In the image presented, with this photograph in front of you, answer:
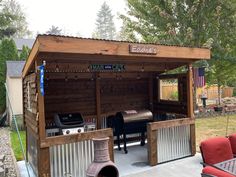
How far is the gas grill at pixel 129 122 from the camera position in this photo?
6.11m

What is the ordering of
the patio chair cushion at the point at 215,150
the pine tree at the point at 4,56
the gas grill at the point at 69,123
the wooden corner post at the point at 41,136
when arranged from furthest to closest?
the pine tree at the point at 4,56, the gas grill at the point at 69,123, the wooden corner post at the point at 41,136, the patio chair cushion at the point at 215,150

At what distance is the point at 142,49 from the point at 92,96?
241 centimetres

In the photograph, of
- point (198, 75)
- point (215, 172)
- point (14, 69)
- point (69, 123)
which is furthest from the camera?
point (14, 69)

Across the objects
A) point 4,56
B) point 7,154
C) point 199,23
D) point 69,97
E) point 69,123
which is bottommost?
point 7,154

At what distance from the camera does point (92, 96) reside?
6527mm

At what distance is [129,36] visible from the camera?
13.0 m

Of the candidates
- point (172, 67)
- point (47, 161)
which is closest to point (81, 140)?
point (47, 161)

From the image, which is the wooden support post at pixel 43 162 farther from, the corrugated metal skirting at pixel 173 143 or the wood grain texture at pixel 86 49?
the corrugated metal skirting at pixel 173 143

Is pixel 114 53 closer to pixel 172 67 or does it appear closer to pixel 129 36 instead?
pixel 172 67

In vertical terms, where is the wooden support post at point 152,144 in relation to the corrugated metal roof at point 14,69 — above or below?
below

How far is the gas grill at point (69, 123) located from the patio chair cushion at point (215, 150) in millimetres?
2718

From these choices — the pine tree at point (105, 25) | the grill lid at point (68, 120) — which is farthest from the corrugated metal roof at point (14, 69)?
the pine tree at point (105, 25)

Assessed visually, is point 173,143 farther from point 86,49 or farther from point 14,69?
point 14,69

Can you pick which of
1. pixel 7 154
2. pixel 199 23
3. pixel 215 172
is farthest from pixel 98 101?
pixel 199 23
